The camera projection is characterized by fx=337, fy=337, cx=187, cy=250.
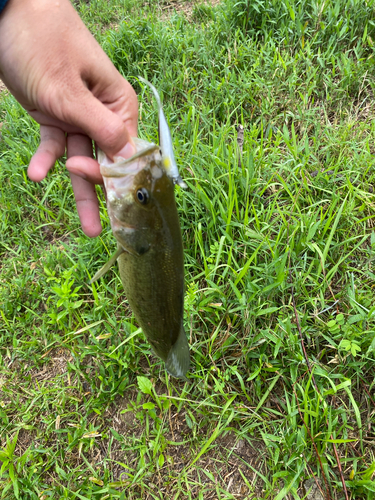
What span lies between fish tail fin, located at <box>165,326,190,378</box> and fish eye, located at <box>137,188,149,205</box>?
713 mm

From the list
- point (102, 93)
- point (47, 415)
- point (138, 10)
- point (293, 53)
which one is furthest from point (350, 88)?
point (47, 415)

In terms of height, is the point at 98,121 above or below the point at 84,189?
above

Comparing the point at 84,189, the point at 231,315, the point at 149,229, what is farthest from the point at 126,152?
the point at 231,315

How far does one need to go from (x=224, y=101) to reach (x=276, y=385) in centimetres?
263

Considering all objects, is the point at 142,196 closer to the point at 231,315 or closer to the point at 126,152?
the point at 126,152

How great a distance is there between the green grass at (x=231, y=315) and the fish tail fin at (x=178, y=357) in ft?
1.33

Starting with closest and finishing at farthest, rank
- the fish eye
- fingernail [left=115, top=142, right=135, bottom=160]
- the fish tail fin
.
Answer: the fish eye → fingernail [left=115, top=142, right=135, bottom=160] → the fish tail fin

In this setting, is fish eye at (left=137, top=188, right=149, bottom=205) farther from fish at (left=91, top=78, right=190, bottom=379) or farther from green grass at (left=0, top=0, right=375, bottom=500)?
green grass at (left=0, top=0, right=375, bottom=500)

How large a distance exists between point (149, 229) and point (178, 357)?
2.52 feet

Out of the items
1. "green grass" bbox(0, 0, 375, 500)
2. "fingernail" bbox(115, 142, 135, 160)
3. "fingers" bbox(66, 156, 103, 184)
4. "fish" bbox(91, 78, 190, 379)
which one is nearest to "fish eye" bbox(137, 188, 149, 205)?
"fish" bbox(91, 78, 190, 379)

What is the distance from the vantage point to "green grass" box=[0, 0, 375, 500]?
2068 mm

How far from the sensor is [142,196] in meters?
1.42

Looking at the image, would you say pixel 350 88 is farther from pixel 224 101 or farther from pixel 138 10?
pixel 138 10

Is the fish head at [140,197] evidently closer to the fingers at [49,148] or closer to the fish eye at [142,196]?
the fish eye at [142,196]
